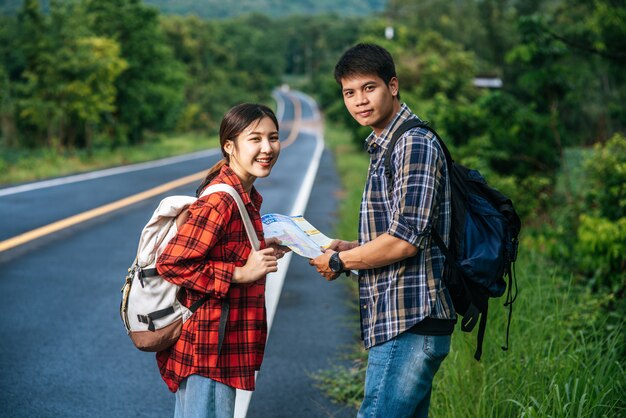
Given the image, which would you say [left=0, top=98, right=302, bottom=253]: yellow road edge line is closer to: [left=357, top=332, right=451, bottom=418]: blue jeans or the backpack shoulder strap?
the backpack shoulder strap

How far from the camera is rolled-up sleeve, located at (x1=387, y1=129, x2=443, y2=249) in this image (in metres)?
2.31

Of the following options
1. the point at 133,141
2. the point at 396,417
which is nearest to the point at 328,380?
the point at 396,417

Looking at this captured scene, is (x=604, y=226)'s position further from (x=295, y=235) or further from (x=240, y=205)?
(x=240, y=205)

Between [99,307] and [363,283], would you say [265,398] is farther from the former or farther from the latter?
[99,307]

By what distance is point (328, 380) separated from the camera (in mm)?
4465

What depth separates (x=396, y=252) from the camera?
7.74 ft

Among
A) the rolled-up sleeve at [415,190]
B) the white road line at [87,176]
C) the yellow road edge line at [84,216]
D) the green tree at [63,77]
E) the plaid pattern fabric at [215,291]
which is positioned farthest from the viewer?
the green tree at [63,77]

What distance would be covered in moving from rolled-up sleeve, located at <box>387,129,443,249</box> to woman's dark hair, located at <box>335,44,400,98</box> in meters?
0.32

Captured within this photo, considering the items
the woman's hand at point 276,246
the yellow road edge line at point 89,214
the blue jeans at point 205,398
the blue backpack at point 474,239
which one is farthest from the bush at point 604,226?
the yellow road edge line at point 89,214

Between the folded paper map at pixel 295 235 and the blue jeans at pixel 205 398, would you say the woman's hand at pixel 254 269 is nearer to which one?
the folded paper map at pixel 295 235

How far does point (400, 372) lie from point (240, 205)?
33.8 inches

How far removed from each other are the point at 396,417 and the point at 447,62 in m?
24.4

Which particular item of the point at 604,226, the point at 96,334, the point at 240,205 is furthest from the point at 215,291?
the point at 604,226

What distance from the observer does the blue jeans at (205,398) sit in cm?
251
